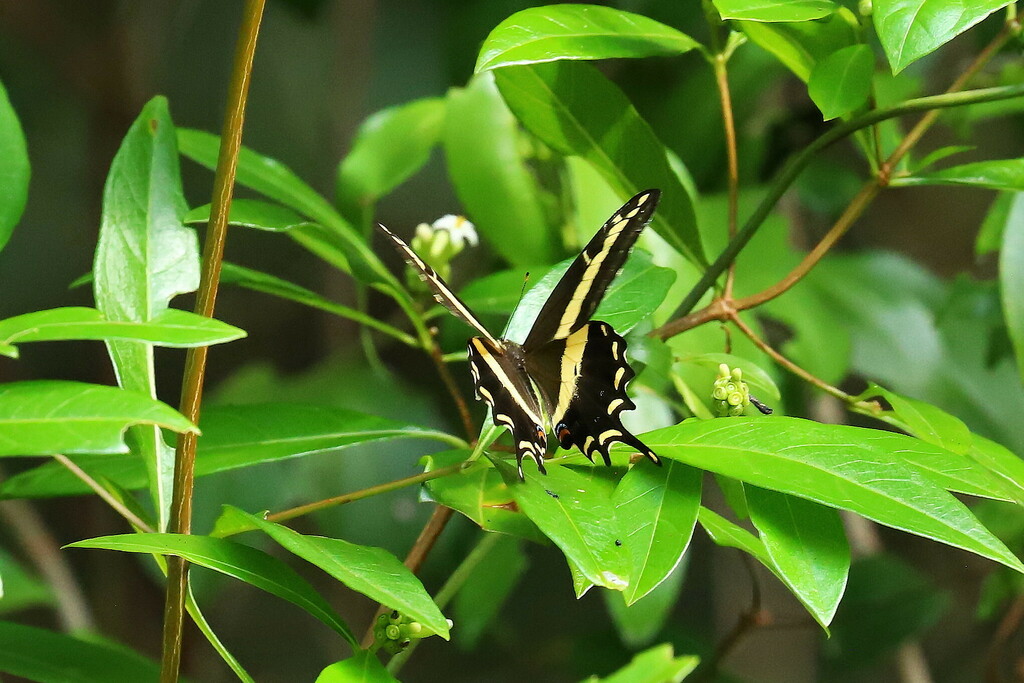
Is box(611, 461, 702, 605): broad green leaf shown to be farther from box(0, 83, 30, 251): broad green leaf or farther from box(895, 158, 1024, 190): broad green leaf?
box(0, 83, 30, 251): broad green leaf

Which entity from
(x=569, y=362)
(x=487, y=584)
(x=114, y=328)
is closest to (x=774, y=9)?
(x=569, y=362)

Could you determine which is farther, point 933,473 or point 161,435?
point 161,435

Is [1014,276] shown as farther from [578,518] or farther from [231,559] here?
[231,559]

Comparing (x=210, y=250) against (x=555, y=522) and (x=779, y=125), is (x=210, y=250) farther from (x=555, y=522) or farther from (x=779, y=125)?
(x=779, y=125)

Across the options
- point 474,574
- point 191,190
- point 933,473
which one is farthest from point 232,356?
point 933,473

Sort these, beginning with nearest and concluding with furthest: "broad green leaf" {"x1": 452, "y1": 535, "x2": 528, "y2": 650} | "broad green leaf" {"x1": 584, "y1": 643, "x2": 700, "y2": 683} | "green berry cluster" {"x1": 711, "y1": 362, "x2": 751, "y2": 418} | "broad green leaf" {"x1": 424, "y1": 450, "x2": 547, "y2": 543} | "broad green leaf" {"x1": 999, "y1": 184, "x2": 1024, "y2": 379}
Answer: "broad green leaf" {"x1": 584, "y1": 643, "x2": 700, "y2": 683} → "broad green leaf" {"x1": 424, "y1": 450, "x2": 547, "y2": 543} → "green berry cluster" {"x1": 711, "y1": 362, "x2": 751, "y2": 418} → "broad green leaf" {"x1": 999, "y1": 184, "x2": 1024, "y2": 379} → "broad green leaf" {"x1": 452, "y1": 535, "x2": 528, "y2": 650}

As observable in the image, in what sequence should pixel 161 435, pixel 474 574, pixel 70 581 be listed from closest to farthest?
pixel 161 435 → pixel 474 574 → pixel 70 581

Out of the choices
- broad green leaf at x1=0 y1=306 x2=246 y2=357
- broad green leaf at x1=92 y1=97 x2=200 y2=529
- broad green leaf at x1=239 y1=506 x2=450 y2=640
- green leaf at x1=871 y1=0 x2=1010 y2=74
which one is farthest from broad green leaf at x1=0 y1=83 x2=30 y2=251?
green leaf at x1=871 y1=0 x2=1010 y2=74

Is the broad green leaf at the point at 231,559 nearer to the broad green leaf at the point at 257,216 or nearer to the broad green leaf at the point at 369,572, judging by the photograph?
the broad green leaf at the point at 369,572
